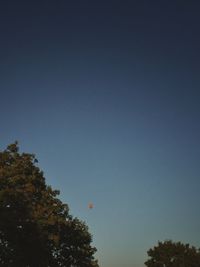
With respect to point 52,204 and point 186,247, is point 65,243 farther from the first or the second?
point 186,247

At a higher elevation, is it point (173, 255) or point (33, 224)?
point (173, 255)

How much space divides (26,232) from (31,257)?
124 inches

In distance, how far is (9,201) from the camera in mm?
42438

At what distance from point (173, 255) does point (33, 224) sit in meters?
67.8

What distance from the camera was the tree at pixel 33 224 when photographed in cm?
4359

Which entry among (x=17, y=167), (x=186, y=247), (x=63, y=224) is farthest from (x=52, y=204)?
(x=186, y=247)

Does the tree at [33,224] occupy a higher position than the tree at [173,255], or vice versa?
the tree at [173,255]

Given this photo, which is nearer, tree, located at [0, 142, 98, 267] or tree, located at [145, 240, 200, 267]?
tree, located at [0, 142, 98, 267]

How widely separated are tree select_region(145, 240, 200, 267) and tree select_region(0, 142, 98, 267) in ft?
185

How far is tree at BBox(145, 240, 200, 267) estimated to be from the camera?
101062 mm

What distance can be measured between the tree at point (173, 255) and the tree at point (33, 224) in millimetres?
56483

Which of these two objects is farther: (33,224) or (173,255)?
(173,255)

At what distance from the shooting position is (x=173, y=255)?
10488 cm

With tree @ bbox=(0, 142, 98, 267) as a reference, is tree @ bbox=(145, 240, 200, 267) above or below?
above
